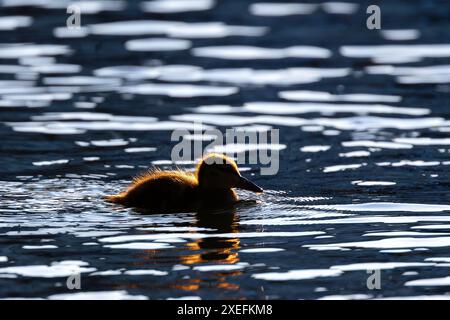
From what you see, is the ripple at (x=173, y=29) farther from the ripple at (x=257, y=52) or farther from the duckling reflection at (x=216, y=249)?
the duckling reflection at (x=216, y=249)

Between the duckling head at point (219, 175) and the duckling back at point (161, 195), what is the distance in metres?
0.14

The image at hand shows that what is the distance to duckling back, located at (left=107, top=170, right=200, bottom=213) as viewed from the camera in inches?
440

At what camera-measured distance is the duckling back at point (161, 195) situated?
11.2 m

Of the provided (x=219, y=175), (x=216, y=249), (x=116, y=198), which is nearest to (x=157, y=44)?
(x=219, y=175)

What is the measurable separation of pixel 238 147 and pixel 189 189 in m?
2.39

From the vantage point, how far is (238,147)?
45.1 ft

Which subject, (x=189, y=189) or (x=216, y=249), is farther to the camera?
(x=189, y=189)

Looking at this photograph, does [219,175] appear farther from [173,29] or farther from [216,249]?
[173,29]

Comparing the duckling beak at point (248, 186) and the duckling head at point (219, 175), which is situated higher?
the duckling head at point (219, 175)

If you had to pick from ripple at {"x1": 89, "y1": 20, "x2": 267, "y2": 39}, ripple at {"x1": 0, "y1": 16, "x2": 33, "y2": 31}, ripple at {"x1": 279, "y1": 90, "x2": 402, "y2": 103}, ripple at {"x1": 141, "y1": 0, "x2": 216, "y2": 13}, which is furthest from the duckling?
ripple at {"x1": 141, "y1": 0, "x2": 216, "y2": 13}

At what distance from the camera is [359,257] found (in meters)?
9.53

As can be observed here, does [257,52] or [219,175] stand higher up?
[257,52]

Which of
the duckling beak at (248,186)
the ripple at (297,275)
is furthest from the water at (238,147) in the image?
the duckling beak at (248,186)
